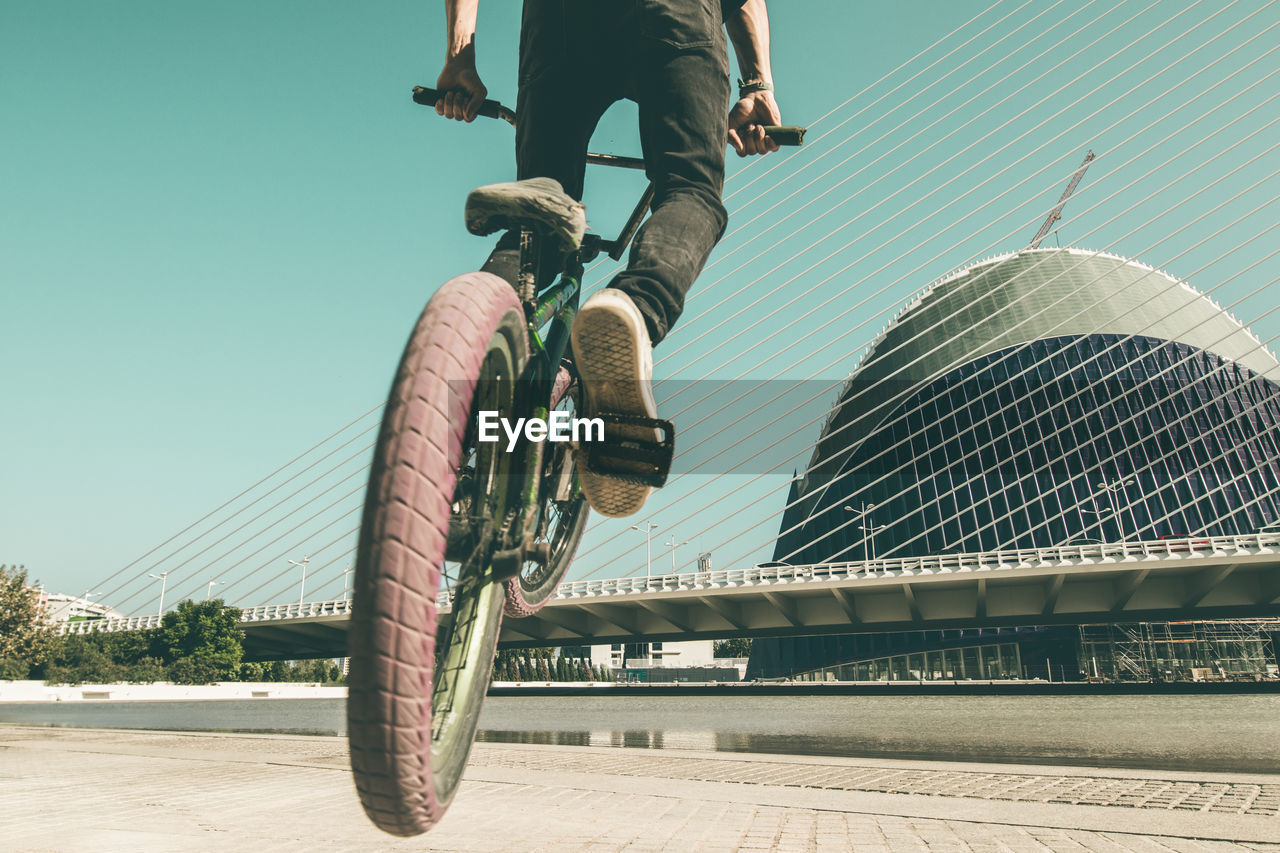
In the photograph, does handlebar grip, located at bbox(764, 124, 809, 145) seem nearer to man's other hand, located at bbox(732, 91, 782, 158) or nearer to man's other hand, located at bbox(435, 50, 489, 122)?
man's other hand, located at bbox(732, 91, 782, 158)

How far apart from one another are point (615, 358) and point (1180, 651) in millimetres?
55859

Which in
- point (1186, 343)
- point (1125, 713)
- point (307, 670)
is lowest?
point (307, 670)

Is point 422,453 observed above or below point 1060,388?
below

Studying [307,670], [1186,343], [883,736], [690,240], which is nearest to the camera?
[690,240]

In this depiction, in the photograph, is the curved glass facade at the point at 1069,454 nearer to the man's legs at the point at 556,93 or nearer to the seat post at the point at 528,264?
the man's legs at the point at 556,93

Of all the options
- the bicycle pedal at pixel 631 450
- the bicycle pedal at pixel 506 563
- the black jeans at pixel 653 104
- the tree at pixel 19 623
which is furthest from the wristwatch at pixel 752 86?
the tree at pixel 19 623

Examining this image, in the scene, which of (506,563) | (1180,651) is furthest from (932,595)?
(1180,651)

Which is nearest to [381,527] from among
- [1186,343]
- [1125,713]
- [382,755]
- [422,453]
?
[422,453]

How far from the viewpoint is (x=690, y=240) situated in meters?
2.53

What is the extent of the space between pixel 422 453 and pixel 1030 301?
213 ft

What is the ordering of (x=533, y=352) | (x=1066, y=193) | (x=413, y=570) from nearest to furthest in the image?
(x=413, y=570) → (x=533, y=352) → (x=1066, y=193)

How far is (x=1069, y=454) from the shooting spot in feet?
132

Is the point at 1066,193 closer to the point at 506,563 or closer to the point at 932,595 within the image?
the point at 932,595

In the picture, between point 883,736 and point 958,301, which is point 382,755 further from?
point 958,301
